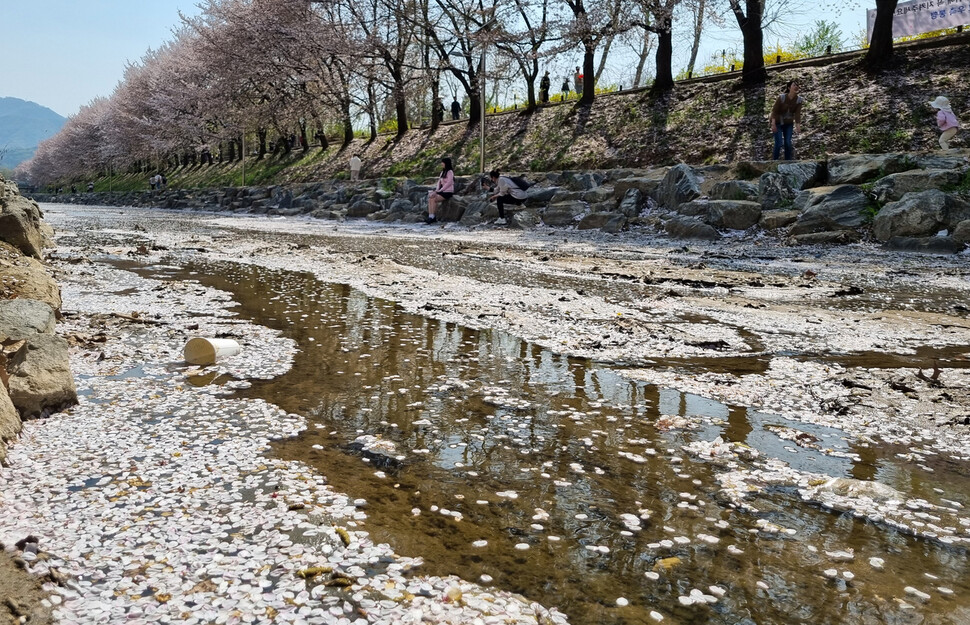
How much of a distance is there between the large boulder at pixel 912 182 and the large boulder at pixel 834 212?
307 mm

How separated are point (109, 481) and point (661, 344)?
3473mm

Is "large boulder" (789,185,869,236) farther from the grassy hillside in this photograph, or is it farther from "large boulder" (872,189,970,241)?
the grassy hillside

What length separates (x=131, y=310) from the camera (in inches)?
223

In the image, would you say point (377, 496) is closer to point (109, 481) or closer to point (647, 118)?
point (109, 481)

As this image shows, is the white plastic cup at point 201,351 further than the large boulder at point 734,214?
No

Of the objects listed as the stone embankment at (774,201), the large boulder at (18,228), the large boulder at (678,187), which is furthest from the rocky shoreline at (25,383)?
the large boulder at (678,187)

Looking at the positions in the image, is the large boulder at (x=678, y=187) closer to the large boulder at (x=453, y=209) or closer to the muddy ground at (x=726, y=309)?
the muddy ground at (x=726, y=309)

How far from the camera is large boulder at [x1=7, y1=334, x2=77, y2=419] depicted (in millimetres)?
2926

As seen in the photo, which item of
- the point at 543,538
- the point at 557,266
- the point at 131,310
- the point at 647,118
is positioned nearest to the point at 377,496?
the point at 543,538

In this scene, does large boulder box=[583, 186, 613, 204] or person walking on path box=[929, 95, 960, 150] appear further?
large boulder box=[583, 186, 613, 204]

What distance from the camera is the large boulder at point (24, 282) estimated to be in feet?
15.2

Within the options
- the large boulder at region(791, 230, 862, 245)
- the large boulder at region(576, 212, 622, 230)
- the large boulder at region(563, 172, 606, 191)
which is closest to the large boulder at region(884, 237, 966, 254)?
the large boulder at region(791, 230, 862, 245)

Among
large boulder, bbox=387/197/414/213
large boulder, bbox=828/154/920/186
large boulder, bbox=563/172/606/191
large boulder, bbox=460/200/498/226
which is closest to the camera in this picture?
large boulder, bbox=828/154/920/186

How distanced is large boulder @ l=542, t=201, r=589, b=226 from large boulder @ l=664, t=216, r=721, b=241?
281cm
